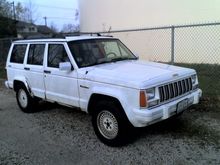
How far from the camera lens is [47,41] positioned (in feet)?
21.0

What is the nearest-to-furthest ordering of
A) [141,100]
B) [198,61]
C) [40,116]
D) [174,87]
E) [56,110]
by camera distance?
1. [141,100]
2. [174,87]
3. [40,116]
4. [56,110]
5. [198,61]

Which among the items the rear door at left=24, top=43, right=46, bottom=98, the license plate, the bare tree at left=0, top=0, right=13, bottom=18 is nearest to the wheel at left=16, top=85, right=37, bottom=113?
the rear door at left=24, top=43, right=46, bottom=98

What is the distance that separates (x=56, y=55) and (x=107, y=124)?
2.03 meters

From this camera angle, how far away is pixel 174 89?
484 centimetres

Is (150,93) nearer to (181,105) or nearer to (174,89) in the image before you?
(174,89)

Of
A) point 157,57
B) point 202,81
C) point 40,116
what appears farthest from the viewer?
point 157,57

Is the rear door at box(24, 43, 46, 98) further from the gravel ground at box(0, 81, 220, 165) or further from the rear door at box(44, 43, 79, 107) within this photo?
the gravel ground at box(0, 81, 220, 165)

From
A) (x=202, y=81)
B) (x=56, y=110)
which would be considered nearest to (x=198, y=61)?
(x=202, y=81)

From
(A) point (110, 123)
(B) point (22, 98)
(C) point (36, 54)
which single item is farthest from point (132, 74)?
(B) point (22, 98)

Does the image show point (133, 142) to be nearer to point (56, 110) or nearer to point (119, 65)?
point (119, 65)

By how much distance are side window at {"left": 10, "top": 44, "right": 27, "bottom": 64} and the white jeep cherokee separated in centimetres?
24

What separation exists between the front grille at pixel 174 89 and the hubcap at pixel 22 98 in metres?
4.02

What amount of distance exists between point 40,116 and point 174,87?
3664mm

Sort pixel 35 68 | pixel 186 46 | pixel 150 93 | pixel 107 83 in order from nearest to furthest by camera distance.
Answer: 1. pixel 150 93
2. pixel 107 83
3. pixel 35 68
4. pixel 186 46
